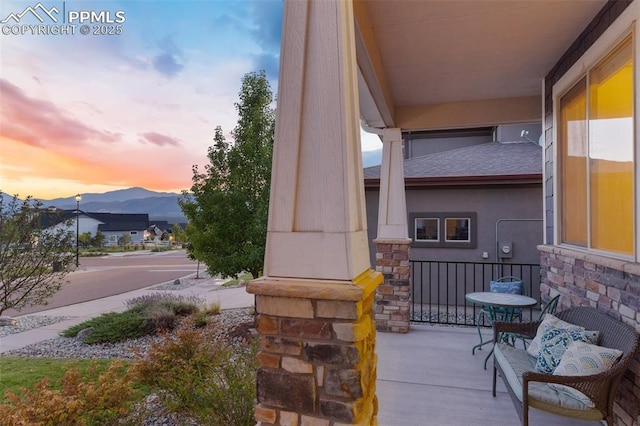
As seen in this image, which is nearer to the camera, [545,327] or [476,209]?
[545,327]

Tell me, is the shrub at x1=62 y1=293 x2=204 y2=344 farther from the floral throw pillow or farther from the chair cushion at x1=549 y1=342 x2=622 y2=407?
the chair cushion at x1=549 y1=342 x2=622 y2=407

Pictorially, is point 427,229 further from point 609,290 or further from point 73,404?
point 73,404

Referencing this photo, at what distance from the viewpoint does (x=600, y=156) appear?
2803 millimetres

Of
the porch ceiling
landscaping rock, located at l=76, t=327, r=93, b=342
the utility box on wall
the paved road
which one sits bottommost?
the paved road

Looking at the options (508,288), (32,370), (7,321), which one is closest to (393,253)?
(508,288)

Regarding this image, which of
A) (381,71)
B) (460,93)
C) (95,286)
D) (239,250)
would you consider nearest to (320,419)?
(381,71)

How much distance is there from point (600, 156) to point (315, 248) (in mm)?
2789

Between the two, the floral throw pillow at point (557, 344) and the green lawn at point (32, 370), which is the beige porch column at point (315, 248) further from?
the green lawn at point (32, 370)

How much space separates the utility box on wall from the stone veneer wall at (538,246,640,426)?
3308 mm

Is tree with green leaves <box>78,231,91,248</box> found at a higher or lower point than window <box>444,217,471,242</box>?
lower

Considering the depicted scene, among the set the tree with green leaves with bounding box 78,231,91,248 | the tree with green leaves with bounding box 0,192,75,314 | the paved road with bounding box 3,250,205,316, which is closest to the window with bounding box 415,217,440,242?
the tree with green leaves with bounding box 0,192,75,314

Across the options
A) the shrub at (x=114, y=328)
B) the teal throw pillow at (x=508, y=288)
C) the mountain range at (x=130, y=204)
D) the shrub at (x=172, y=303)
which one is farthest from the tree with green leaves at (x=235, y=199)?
the mountain range at (x=130, y=204)

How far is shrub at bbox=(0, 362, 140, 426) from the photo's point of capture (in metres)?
2.17

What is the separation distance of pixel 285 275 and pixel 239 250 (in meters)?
4.74
